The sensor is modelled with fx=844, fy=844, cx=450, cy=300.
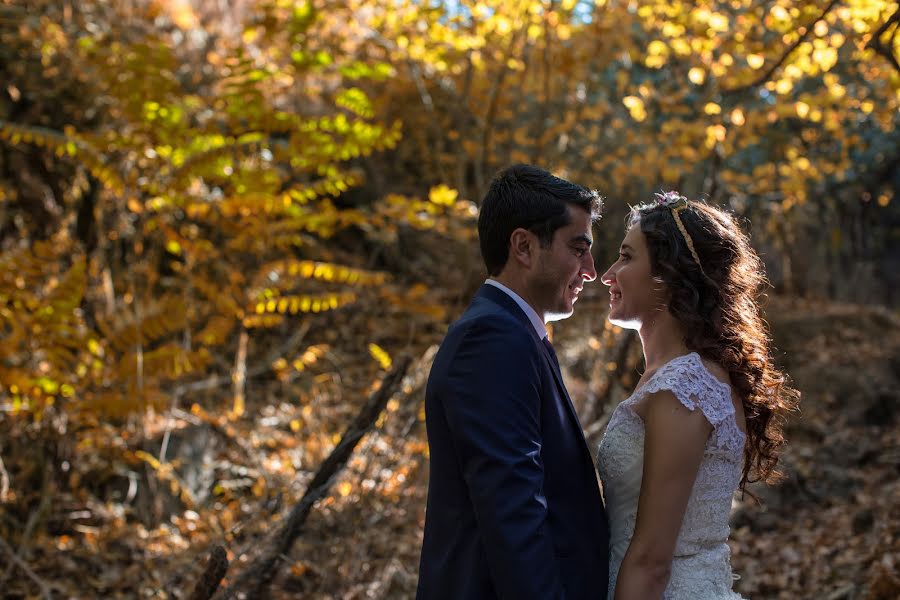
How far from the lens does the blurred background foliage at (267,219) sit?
16.6 ft

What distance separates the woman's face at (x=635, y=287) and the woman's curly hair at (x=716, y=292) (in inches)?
0.9

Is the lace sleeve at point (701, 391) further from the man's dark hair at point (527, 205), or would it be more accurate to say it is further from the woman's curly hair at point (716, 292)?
the man's dark hair at point (527, 205)

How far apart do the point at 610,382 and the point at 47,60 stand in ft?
20.6

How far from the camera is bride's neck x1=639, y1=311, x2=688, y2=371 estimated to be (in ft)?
7.87

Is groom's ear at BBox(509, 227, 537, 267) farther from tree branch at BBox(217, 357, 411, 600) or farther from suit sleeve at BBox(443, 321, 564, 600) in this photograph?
tree branch at BBox(217, 357, 411, 600)

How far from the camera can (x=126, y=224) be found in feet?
24.9

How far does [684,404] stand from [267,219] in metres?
5.11

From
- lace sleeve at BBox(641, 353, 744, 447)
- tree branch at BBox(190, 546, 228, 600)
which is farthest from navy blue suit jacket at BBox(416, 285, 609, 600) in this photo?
tree branch at BBox(190, 546, 228, 600)

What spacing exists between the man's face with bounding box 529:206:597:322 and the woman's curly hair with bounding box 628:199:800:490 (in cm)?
32

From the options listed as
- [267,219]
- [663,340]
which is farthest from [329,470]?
[267,219]

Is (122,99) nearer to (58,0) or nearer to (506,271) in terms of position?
(58,0)

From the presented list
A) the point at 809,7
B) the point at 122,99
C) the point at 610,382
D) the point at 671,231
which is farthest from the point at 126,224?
the point at 671,231

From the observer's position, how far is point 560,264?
2166mm

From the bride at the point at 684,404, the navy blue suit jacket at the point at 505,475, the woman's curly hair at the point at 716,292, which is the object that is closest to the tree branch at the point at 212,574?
the navy blue suit jacket at the point at 505,475
